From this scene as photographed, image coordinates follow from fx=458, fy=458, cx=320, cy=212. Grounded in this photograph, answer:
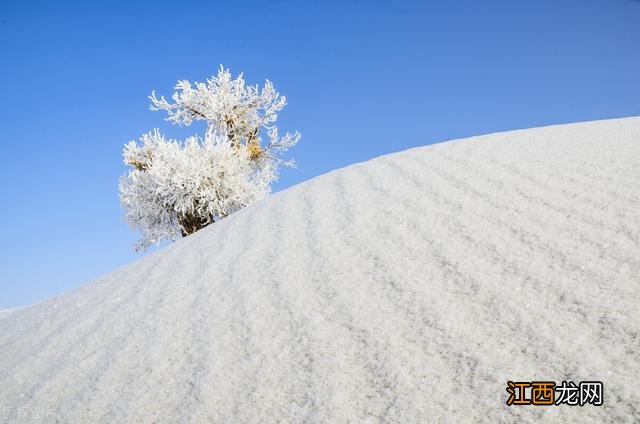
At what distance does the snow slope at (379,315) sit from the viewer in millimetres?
1563

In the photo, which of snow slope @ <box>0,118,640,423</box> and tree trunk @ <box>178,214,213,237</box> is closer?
snow slope @ <box>0,118,640,423</box>

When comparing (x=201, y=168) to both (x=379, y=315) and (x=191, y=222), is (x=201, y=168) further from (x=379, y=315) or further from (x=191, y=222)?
(x=379, y=315)

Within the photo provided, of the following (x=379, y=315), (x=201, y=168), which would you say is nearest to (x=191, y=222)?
(x=201, y=168)

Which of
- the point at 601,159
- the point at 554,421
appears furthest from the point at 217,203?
the point at 554,421

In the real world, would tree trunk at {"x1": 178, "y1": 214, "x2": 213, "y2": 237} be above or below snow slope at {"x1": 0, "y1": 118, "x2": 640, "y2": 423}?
above

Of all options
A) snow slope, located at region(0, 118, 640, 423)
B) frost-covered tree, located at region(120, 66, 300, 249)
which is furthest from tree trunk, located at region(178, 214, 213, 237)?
snow slope, located at region(0, 118, 640, 423)

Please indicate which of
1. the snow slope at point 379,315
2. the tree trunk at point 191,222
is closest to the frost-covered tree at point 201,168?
the tree trunk at point 191,222

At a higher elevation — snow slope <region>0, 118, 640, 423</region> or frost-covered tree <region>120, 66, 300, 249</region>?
frost-covered tree <region>120, 66, 300, 249</region>

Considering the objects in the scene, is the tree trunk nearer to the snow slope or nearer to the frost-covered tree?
the frost-covered tree

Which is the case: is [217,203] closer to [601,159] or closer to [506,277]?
[601,159]

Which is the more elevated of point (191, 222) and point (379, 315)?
point (191, 222)

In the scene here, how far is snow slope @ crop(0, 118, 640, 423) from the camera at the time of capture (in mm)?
1563

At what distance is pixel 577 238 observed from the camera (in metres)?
2.32

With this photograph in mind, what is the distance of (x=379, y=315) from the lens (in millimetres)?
2000
